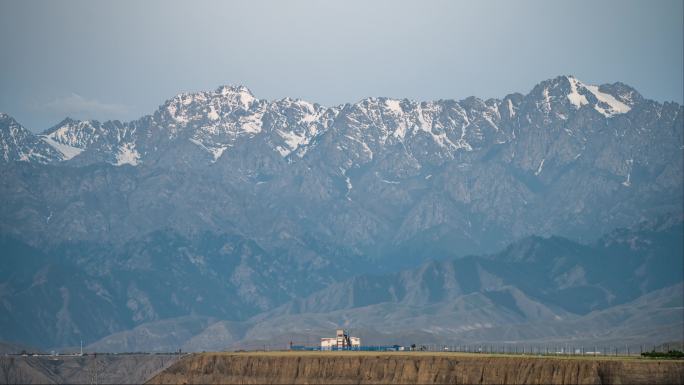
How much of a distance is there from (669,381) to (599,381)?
32.6 feet

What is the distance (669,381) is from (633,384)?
585 centimetres

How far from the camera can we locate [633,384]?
199500 millimetres

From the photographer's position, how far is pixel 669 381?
7697 inches

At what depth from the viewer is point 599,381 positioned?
656 feet

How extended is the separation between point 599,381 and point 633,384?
476cm
